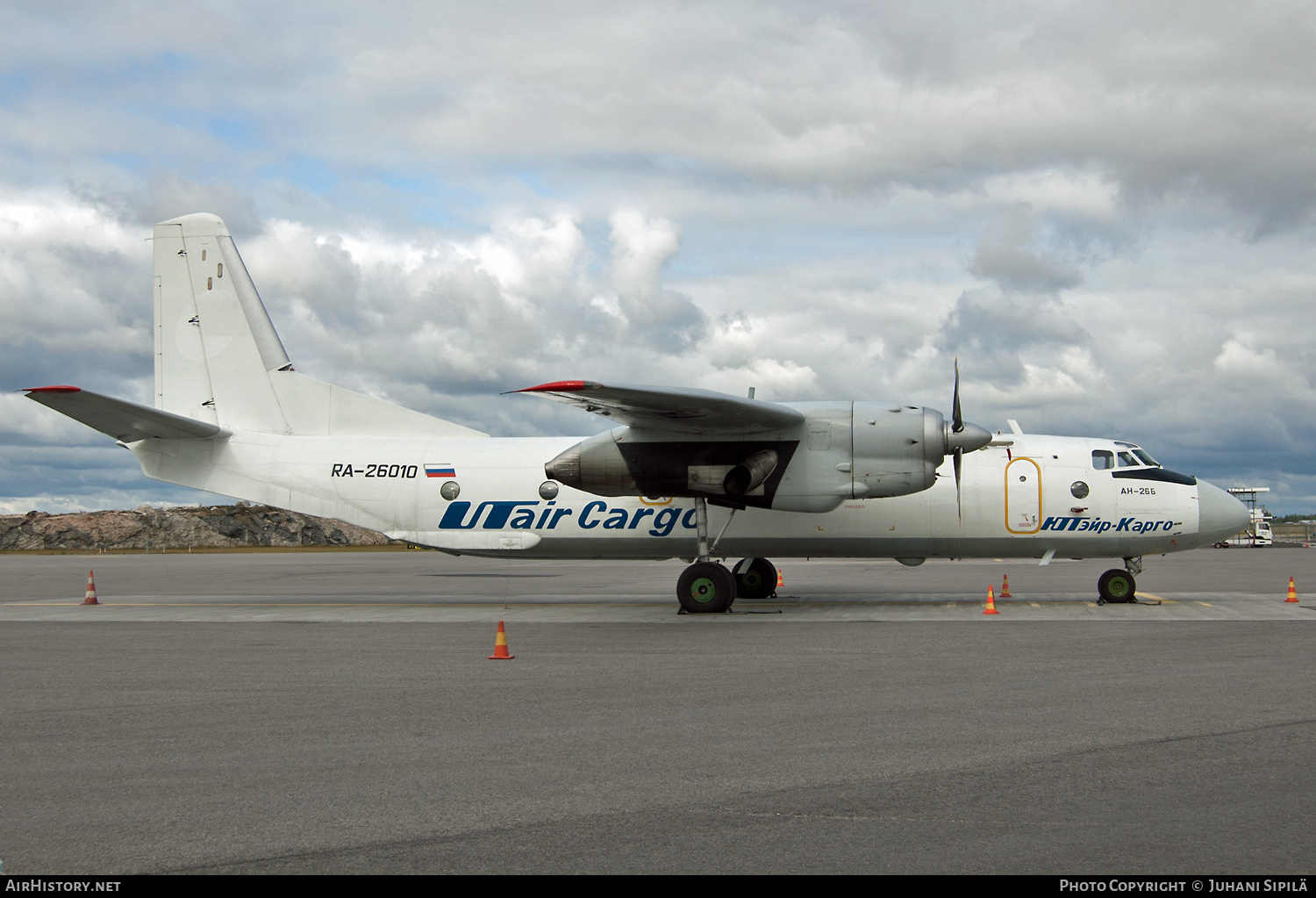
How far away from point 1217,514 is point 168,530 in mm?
77700

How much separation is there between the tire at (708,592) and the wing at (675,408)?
2680 millimetres

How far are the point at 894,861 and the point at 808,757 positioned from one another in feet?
7.53

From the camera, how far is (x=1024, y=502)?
19.8 meters

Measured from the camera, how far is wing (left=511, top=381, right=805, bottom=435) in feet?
50.9

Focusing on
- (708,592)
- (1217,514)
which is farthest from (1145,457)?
(708,592)

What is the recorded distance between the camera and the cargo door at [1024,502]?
19.8 metres

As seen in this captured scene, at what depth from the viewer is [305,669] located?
38.2ft

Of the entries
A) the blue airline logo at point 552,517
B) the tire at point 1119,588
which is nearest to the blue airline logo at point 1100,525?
the tire at point 1119,588

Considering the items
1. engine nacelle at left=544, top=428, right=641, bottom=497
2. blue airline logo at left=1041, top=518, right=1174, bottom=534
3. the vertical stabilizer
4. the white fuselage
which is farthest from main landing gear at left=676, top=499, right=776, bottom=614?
the vertical stabilizer

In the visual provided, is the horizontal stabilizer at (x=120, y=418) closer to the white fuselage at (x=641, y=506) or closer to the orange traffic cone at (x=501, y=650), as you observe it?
the white fuselage at (x=641, y=506)

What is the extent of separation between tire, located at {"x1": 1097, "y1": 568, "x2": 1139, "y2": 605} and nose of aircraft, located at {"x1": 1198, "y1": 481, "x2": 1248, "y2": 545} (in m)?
1.61

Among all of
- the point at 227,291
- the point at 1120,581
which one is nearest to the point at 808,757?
the point at 1120,581
